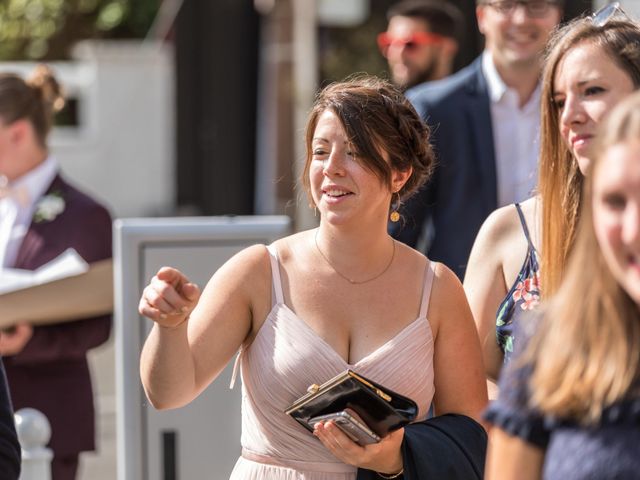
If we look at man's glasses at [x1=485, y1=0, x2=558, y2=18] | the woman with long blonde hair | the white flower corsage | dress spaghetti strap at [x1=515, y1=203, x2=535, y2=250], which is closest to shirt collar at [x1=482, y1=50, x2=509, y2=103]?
man's glasses at [x1=485, y1=0, x2=558, y2=18]

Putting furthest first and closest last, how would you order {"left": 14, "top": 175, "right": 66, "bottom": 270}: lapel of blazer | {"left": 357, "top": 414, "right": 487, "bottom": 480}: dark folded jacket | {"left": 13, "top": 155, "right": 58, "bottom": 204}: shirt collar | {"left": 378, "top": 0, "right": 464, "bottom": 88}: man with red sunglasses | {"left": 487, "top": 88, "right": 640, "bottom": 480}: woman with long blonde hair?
1. {"left": 378, "top": 0, "right": 464, "bottom": 88}: man with red sunglasses
2. {"left": 13, "top": 155, "right": 58, "bottom": 204}: shirt collar
3. {"left": 14, "top": 175, "right": 66, "bottom": 270}: lapel of blazer
4. {"left": 357, "top": 414, "right": 487, "bottom": 480}: dark folded jacket
5. {"left": 487, "top": 88, "right": 640, "bottom": 480}: woman with long blonde hair

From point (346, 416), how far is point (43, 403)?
2.17m

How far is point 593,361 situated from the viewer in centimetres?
201

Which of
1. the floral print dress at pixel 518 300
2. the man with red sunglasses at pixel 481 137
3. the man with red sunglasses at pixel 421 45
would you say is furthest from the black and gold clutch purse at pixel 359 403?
the man with red sunglasses at pixel 421 45

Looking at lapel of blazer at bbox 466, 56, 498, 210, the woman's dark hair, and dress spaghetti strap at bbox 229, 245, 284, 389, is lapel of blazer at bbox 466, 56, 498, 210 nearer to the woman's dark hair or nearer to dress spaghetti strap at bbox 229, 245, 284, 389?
the woman's dark hair

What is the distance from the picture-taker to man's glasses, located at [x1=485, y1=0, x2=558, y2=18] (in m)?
4.85

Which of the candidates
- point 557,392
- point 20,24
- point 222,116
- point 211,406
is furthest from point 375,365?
point 20,24

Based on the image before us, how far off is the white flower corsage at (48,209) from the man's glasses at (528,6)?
169 centimetres

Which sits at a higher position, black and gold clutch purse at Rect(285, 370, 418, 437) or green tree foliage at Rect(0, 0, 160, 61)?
black and gold clutch purse at Rect(285, 370, 418, 437)

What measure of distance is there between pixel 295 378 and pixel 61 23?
850 inches

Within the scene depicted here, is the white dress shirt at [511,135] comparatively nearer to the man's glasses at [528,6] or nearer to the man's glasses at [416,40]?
the man's glasses at [528,6]

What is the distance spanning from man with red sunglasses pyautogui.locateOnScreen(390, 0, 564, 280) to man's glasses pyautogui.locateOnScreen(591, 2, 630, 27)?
0.96 metres

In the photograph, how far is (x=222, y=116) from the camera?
12.3 meters

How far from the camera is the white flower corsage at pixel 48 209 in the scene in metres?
4.82
